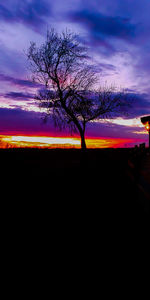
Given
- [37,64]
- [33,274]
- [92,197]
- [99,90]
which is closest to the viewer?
[33,274]

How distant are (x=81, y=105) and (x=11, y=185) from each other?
50.1ft

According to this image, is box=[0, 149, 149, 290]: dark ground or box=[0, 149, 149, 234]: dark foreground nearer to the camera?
box=[0, 149, 149, 290]: dark ground

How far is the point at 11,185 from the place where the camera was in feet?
25.5

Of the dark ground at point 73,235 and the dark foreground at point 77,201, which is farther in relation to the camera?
the dark foreground at point 77,201

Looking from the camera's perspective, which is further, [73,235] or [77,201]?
[77,201]

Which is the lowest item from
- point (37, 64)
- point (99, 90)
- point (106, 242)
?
point (106, 242)

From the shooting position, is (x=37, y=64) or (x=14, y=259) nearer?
(x=14, y=259)

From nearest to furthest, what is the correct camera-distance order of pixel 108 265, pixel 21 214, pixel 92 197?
pixel 108 265
pixel 21 214
pixel 92 197

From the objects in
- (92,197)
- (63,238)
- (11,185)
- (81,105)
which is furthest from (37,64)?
(63,238)

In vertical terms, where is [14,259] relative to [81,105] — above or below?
below

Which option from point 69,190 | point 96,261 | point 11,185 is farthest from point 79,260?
point 11,185

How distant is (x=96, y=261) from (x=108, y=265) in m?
0.20

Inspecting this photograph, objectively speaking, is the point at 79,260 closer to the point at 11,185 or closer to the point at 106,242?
the point at 106,242

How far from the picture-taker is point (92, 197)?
689 centimetres
